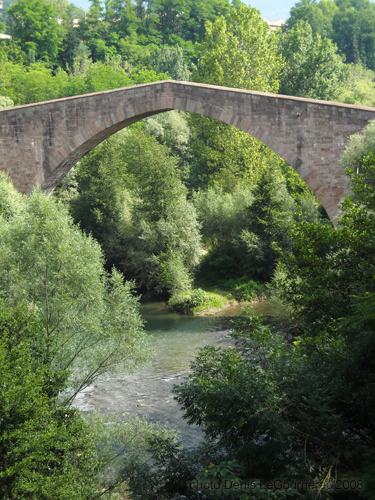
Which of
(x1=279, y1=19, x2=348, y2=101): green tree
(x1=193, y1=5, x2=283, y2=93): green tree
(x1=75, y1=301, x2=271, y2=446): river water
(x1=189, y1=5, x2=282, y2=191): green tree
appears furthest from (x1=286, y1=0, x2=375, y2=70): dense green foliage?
(x1=75, y1=301, x2=271, y2=446): river water

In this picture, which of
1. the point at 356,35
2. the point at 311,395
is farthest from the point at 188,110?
the point at 356,35

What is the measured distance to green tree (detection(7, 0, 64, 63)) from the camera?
50250 millimetres

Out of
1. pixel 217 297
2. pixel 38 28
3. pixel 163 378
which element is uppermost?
pixel 38 28

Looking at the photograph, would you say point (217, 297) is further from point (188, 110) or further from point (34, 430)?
point (34, 430)

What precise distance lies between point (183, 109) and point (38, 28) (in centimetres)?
3572

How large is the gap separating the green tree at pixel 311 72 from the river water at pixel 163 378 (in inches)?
734

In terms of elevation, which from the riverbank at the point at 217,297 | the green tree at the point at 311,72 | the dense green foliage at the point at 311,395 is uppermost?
the green tree at the point at 311,72

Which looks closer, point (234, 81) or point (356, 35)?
point (234, 81)

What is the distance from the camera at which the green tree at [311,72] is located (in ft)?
117

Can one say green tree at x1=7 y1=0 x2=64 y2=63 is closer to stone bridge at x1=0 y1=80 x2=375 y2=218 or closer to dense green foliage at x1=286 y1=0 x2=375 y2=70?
dense green foliage at x1=286 y1=0 x2=375 y2=70

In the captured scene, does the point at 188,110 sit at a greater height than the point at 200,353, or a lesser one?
greater

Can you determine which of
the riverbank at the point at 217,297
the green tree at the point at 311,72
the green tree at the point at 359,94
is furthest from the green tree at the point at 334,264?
the green tree at the point at 311,72

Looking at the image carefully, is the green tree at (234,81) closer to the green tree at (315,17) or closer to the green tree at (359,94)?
the green tree at (359,94)

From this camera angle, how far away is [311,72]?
36.6 m
